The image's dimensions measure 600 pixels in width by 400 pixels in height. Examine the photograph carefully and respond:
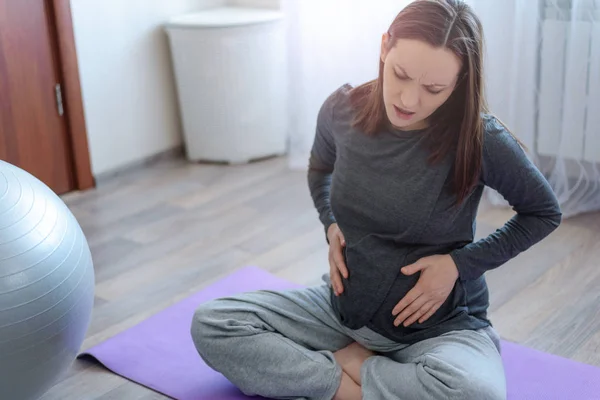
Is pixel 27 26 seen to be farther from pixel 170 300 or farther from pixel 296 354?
pixel 296 354

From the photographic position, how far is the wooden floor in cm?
185

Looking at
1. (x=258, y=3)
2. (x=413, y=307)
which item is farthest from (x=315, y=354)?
(x=258, y=3)

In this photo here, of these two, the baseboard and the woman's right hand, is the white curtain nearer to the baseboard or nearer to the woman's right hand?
the baseboard

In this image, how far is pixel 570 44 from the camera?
90.9 inches

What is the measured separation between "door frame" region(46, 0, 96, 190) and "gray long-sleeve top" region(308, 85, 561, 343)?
125 centimetres

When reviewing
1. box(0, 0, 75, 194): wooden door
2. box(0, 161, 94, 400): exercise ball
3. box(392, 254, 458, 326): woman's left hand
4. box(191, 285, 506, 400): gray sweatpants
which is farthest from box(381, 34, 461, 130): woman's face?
box(0, 0, 75, 194): wooden door

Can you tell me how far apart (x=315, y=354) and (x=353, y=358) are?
0.26 ft

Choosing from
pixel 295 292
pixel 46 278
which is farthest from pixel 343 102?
pixel 46 278

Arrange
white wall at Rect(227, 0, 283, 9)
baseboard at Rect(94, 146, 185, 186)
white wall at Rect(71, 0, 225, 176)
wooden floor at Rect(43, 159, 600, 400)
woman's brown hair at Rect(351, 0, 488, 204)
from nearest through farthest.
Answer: woman's brown hair at Rect(351, 0, 488, 204), wooden floor at Rect(43, 159, 600, 400), white wall at Rect(71, 0, 225, 176), baseboard at Rect(94, 146, 185, 186), white wall at Rect(227, 0, 283, 9)

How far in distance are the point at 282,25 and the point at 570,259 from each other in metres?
1.28

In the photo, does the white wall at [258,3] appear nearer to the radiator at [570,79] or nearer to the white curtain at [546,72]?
the white curtain at [546,72]

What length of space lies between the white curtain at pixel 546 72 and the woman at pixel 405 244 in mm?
959

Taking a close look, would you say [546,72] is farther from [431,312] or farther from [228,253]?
[431,312]

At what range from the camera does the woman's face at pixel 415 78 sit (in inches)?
51.6
